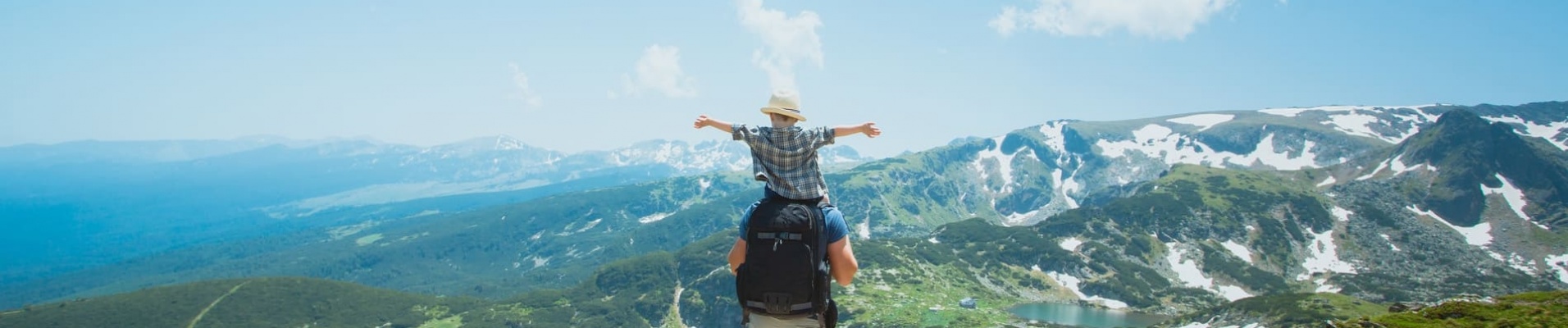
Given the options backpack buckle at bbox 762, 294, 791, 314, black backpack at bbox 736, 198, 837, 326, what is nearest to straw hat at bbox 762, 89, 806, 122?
black backpack at bbox 736, 198, 837, 326

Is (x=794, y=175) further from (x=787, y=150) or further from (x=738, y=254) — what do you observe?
(x=738, y=254)

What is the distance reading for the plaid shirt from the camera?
22.8ft

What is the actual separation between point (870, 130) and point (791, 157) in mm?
1027

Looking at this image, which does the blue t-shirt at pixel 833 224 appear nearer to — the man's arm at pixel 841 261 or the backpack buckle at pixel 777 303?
the man's arm at pixel 841 261

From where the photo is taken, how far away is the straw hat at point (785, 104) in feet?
23.0

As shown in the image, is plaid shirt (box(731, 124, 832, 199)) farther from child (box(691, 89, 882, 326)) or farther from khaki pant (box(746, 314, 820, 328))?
khaki pant (box(746, 314, 820, 328))

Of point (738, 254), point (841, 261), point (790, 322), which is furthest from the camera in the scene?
point (738, 254)

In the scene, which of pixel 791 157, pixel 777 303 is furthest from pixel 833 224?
pixel 777 303

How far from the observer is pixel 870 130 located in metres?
7.58

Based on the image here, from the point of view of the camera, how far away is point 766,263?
6629mm

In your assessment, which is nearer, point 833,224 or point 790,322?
point 790,322

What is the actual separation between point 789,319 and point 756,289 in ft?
1.51

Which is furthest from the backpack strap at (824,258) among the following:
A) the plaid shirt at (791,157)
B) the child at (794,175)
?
the plaid shirt at (791,157)

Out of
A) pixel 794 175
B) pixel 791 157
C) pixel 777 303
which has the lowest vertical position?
pixel 777 303
